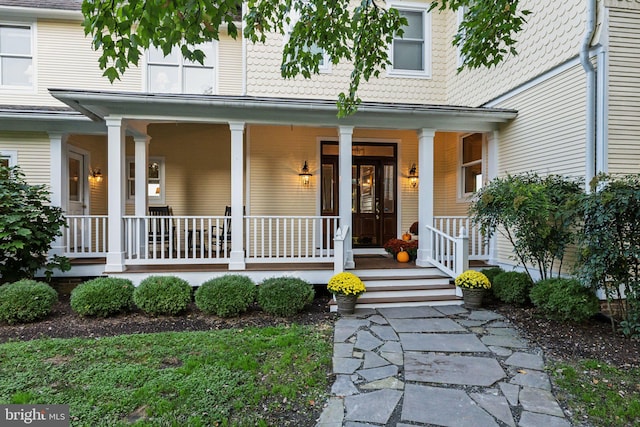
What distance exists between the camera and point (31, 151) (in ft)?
23.8

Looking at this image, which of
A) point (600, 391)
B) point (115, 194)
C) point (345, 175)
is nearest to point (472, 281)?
point (600, 391)

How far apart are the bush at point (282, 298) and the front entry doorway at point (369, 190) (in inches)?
141

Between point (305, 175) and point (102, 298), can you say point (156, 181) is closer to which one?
point (305, 175)

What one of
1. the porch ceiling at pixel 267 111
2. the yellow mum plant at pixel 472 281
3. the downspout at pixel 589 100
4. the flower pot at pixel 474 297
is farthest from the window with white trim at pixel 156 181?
the downspout at pixel 589 100

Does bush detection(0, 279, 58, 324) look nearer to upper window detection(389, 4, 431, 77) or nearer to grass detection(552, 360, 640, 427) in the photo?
grass detection(552, 360, 640, 427)

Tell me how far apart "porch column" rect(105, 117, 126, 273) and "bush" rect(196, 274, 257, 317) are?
1.88 meters

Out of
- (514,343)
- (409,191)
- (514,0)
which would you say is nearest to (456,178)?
(409,191)

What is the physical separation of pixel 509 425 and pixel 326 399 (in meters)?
1.39

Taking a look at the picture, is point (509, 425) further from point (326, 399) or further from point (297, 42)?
point (297, 42)

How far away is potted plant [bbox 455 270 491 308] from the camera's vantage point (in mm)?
5426

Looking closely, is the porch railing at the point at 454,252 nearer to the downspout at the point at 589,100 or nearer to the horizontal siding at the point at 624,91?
the downspout at the point at 589,100

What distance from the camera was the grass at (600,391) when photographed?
2.67m

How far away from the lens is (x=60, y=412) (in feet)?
8.92

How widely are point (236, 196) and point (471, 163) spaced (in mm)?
5308
